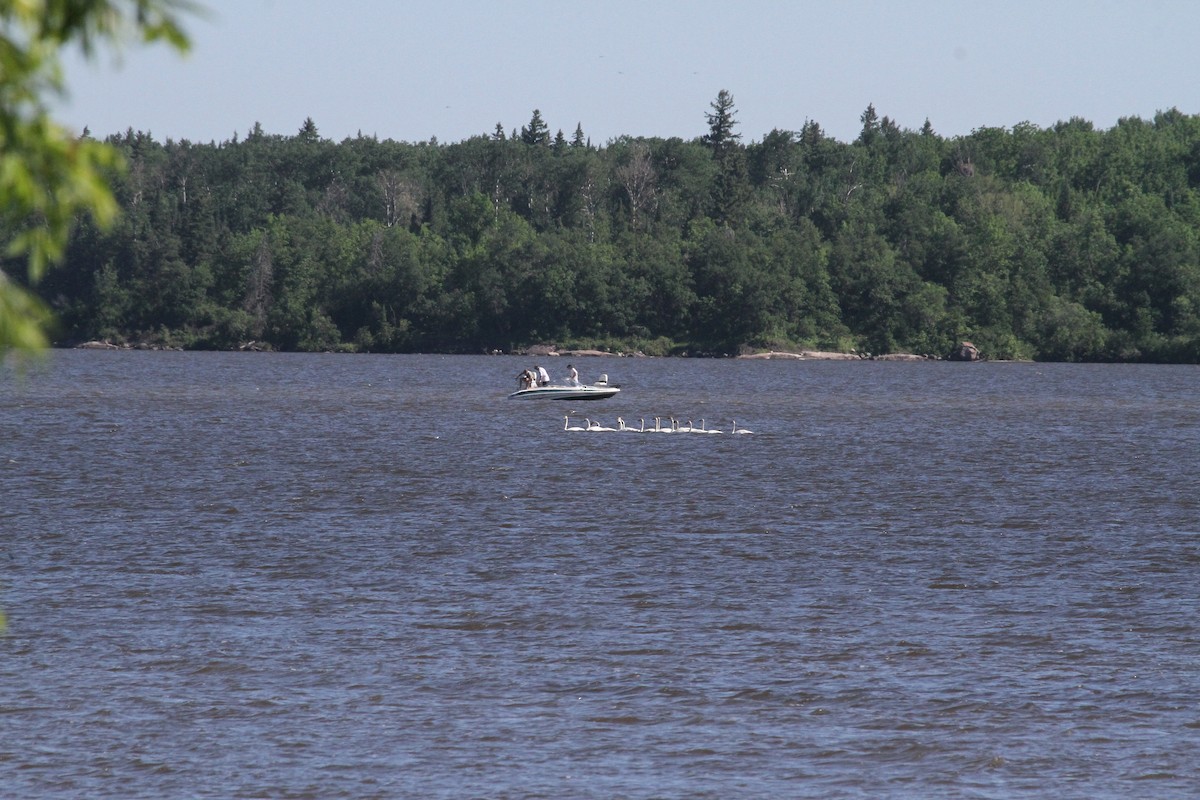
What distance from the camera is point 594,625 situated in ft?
74.7

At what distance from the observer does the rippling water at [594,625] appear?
53.8ft

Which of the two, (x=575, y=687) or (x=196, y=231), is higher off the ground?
(x=196, y=231)

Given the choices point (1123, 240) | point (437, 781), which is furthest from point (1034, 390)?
point (437, 781)

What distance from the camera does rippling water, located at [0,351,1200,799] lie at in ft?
53.8

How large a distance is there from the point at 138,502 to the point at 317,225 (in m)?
149

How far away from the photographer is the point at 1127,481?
152 feet

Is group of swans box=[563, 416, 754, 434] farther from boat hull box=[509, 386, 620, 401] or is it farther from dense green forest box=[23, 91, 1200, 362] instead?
dense green forest box=[23, 91, 1200, 362]

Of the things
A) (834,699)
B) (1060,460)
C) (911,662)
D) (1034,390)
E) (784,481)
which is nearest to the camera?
(834,699)

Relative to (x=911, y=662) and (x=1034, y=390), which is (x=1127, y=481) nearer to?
(x=911, y=662)

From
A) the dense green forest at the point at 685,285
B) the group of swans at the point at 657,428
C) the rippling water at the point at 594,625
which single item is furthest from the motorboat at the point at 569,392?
the dense green forest at the point at 685,285

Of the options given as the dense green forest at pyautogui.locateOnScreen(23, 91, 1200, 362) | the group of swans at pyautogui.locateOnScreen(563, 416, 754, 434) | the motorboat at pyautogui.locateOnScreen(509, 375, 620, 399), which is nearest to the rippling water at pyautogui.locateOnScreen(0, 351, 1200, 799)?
the group of swans at pyautogui.locateOnScreen(563, 416, 754, 434)

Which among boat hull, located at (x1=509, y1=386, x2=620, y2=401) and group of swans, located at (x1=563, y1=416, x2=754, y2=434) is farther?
boat hull, located at (x1=509, y1=386, x2=620, y2=401)

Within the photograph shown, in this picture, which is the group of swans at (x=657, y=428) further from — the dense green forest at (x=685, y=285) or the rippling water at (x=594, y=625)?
the dense green forest at (x=685, y=285)

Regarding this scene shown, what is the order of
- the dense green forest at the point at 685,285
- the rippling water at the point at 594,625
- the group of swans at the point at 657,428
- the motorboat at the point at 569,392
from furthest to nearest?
the dense green forest at the point at 685,285 < the motorboat at the point at 569,392 < the group of swans at the point at 657,428 < the rippling water at the point at 594,625
